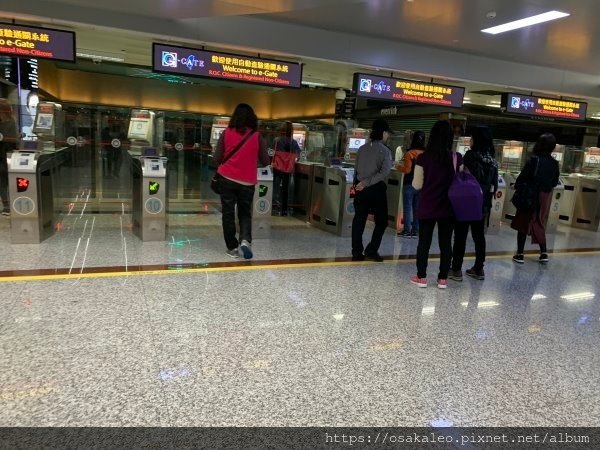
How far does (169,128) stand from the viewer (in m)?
7.71

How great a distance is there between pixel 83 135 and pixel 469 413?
23.5 feet

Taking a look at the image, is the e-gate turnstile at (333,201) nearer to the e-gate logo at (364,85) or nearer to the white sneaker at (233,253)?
the e-gate logo at (364,85)

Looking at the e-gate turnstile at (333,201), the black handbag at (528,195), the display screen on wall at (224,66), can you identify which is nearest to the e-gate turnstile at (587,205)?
the black handbag at (528,195)

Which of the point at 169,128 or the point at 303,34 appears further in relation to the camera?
the point at 169,128

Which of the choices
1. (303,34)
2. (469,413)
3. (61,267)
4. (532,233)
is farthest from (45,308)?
(303,34)

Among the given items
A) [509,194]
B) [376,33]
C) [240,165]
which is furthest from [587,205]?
[240,165]

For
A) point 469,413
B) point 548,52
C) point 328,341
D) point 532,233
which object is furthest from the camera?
point 548,52

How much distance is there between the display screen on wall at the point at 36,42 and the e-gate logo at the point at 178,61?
99cm

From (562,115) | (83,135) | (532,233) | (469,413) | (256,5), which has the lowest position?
(469,413)

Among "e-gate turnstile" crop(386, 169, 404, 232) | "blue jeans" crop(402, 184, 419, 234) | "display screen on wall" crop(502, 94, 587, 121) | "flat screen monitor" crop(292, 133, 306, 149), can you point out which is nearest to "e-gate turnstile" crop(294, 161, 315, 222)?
"flat screen monitor" crop(292, 133, 306, 149)

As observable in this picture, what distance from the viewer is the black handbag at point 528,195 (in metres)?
4.73

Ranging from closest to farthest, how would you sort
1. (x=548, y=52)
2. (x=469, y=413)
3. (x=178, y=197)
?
1. (x=469, y=413)
2. (x=548, y=52)
3. (x=178, y=197)

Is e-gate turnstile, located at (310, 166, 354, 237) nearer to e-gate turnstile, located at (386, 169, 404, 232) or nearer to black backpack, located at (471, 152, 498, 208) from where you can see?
e-gate turnstile, located at (386, 169, 404, 232)

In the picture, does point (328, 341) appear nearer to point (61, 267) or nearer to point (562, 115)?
point (61, 267)
